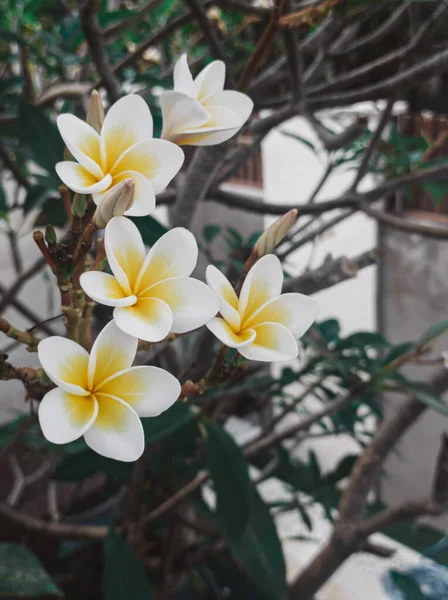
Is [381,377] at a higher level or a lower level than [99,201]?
lower

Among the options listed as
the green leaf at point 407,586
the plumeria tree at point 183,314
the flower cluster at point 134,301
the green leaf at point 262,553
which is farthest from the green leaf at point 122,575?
the flower cluster at point 134,301

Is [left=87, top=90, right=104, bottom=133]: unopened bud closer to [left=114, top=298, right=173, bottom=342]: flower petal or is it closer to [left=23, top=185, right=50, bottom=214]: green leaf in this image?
[left=114, top=298, right=173, bottom=342]: flower petal

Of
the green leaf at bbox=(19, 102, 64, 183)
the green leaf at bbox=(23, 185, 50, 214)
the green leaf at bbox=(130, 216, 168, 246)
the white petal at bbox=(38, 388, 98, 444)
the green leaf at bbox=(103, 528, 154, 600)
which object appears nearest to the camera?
the white petal at bbox=(38, 388, 98, 444)

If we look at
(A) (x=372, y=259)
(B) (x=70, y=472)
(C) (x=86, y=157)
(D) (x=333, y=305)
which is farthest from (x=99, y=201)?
(D) (x=333, y=305)

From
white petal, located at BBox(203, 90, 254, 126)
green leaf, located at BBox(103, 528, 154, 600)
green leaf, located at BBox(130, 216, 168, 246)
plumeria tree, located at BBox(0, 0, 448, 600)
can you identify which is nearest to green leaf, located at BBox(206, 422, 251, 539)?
plumeria tree, located at BBox(0, 0, 448, 600)

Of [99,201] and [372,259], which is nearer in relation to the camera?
[99,201]

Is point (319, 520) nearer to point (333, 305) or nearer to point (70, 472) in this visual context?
point (70, 472)

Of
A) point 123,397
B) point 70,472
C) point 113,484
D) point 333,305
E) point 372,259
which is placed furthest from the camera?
point 333,305
